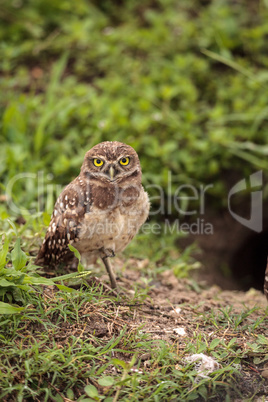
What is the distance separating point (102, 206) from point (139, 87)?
317cm

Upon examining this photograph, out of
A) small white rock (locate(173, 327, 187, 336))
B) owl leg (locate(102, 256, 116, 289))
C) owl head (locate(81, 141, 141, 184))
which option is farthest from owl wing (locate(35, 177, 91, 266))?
small white rock (locate(173, 327, 187, 336))

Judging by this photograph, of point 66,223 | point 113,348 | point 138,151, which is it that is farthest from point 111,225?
point 138,151

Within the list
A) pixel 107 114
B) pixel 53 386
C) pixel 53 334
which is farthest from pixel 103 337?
pixel 107 114

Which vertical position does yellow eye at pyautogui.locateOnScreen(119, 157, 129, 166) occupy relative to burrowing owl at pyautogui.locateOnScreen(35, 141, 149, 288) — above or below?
above

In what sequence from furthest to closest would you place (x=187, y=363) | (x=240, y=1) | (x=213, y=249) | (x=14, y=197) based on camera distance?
1. (x=240, y=1)
2. (x=213, y=249)
3. (x=14, y=197)
4. (x=187, y=363)

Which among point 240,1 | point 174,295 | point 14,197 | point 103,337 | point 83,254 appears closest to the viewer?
point 103,337

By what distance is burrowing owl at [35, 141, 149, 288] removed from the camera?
3.25m

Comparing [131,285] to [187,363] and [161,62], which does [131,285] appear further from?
[161,62]

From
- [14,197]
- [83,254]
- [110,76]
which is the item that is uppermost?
[110,76]

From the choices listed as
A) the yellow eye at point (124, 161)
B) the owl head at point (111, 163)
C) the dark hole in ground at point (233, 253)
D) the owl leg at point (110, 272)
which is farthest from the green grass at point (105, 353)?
the dark hole in ground at point (233, 253)

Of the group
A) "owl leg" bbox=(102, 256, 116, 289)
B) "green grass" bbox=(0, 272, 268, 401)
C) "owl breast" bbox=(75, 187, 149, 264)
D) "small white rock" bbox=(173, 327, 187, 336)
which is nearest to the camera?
"green grass" bbox=(0, 272, 268, 401)

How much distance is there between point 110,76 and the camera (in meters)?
6.23

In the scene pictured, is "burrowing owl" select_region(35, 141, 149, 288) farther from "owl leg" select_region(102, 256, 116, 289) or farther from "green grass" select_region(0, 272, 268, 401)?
"green grass" select_region(0, 272, 268, 401)

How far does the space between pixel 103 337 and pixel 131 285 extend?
947 mm
